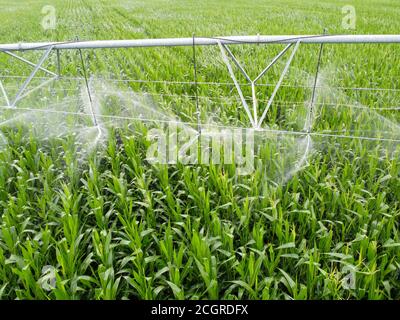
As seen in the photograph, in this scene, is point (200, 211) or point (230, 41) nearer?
point (200, 211)

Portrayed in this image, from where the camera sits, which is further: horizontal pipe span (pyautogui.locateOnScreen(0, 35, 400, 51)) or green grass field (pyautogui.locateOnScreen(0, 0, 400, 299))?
horizontal pipe span (pyautogui.locateOnScreen(0, 35, 400, 51))

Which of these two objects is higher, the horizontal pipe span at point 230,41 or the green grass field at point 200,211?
the horizontal pipe span at point 230,41

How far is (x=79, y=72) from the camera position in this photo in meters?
5.40

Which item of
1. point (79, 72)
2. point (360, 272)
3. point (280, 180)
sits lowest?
point (360, 272)

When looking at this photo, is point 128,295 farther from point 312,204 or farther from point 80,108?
point 80,108

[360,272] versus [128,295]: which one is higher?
[360,272]

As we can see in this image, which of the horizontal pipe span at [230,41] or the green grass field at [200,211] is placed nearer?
the green grass field at [200,211]

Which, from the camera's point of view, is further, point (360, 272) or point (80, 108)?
point (80, 108)

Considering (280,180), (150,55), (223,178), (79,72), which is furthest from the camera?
(150,55)

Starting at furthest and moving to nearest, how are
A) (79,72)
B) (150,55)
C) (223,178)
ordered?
1. (150,55)
2. (79,72)
3. (223,178)

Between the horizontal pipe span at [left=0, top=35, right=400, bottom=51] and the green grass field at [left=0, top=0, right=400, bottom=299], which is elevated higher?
the horizontal pipe span at [left=0, top=35, right=400, bottom=51]

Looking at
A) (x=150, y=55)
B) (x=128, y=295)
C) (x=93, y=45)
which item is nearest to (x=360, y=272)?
(x=128, y=295)

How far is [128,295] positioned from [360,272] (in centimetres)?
102

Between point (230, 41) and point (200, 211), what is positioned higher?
point (230, 41)
